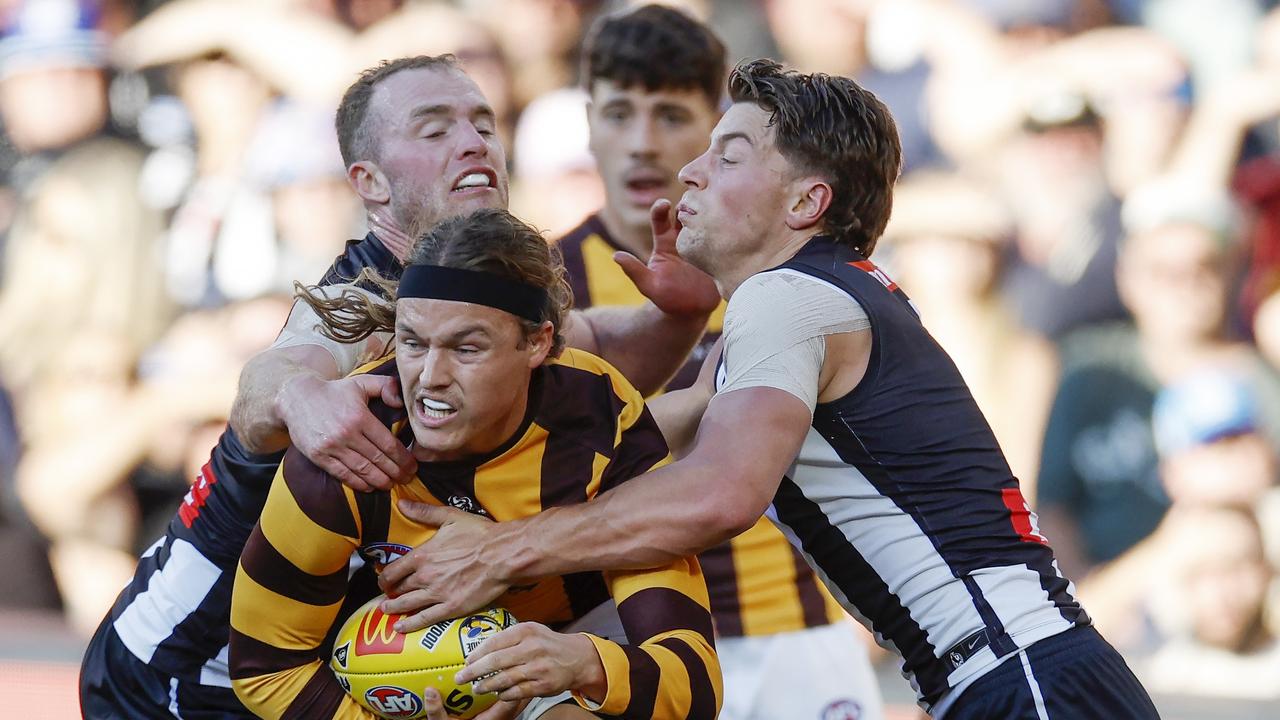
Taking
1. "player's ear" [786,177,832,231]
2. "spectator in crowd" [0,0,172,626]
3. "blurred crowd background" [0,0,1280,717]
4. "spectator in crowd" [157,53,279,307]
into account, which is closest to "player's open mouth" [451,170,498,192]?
"player's ear" [786,177,832,231]

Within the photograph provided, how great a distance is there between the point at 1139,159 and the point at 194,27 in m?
5.77

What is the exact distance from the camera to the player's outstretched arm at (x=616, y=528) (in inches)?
112

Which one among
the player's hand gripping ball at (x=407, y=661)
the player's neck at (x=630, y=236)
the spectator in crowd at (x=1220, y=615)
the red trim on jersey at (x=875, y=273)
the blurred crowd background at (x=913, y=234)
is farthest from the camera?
the blurred crowd background at (x=913, y=234)

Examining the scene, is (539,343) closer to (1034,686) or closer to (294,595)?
(294,595)

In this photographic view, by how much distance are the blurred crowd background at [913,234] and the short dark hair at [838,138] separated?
177 inches

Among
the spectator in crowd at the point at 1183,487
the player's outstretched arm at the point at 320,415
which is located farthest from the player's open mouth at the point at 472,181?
the spectator in crowd at the point at 1183,487

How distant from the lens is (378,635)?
113 inches

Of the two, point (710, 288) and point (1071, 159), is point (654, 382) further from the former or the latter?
point (1071, 159)

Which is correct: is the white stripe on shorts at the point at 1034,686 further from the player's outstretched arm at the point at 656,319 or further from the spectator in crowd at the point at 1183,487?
the spectator in crowd at the point at 1183,487

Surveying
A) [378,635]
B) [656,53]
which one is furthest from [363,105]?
[378,635]

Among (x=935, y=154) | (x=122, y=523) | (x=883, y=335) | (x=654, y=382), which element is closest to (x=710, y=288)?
(x=654, y=382)

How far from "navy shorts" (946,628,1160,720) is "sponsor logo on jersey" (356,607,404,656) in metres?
1.13

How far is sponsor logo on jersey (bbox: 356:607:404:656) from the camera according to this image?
284 centimetres

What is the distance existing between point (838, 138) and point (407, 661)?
144 cm
